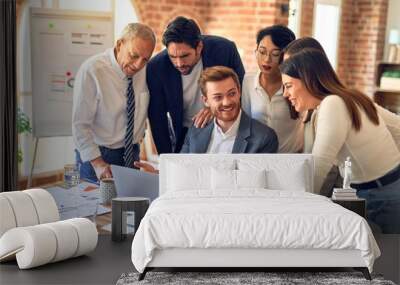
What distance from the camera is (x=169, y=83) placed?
6836 millimetres

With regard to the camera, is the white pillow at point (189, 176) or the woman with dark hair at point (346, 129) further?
the woman with dark hair at point (346, 129)

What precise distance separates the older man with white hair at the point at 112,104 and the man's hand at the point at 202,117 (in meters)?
0.58

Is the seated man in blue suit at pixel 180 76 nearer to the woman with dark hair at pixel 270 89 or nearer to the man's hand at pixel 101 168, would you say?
the woman with dark hair at pixel 270 89

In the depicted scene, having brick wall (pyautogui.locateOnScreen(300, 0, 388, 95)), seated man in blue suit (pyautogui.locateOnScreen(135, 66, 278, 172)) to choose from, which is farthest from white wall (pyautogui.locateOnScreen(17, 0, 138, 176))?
brick wall (pyautogui.locateOnScreen(300, 0, 388, 95))

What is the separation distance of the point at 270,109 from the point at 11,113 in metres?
2.82

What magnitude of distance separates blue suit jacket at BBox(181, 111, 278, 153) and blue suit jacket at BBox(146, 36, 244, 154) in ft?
0.42

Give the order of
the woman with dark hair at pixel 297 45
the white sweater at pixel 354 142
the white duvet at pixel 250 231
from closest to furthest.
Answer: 1. the white duvet at pixel 250 231
2. the white sweater at pixel 354 142
3. the woman with dark hair at pixel 297 45

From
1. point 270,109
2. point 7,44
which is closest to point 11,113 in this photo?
point 7,44

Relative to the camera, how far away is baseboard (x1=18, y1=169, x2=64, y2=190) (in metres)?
7.05

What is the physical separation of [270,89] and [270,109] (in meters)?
0.22

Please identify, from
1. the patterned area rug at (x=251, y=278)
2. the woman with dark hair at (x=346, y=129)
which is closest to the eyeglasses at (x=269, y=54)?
the woman with dark hair at (x=346, y=129)

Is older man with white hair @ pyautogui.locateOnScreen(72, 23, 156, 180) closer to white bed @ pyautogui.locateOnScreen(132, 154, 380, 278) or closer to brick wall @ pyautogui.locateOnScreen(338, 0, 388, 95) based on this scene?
white bed @ pyautogui.locateOnScreen(132, 154, 380, 278)

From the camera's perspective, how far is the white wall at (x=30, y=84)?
22.3ft

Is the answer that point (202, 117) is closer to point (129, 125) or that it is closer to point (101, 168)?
point (129, 125)
